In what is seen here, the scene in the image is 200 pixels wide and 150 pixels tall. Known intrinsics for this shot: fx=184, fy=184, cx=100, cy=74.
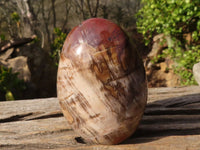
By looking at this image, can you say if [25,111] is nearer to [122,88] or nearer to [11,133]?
[11,133]

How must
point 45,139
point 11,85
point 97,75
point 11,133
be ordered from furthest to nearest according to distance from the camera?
point 11,85 < point 11,133 < point 45,139 < point 97,75

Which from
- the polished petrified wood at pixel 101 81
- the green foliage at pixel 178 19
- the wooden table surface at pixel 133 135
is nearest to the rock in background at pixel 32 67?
the wooden table surface at pixel 133 135

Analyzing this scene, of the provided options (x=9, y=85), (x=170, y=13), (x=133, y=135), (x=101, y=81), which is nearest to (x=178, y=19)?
(x=170, y=13)

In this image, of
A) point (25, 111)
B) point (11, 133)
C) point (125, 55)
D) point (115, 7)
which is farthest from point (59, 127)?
point (115, 7)

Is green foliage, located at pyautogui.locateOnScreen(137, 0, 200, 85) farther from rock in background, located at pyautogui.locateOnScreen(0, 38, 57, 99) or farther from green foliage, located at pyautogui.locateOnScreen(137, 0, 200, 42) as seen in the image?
rock in background, located at pyautogui.locateOnScreen(0, 38, 57, 99)

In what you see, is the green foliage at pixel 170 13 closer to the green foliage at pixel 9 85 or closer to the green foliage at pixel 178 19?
the green foliage at pixel 178 19

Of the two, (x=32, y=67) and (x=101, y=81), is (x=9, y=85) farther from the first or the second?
(x=101, y=81)

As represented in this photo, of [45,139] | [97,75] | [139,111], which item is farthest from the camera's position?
[45,139]
